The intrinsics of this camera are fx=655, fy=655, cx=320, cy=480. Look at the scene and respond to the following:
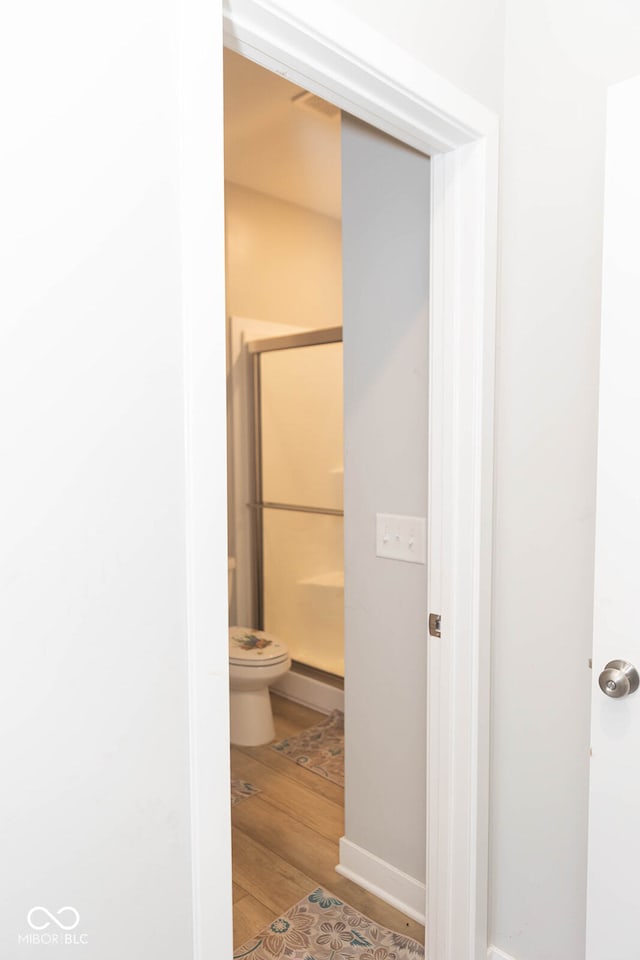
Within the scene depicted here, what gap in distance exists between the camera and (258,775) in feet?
8.52

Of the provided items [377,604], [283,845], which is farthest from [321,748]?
[377,604]

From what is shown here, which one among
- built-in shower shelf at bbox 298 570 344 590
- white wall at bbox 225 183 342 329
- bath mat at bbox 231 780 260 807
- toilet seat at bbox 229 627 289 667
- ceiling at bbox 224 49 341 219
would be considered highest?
ceiling at bbox 224 49 341 219

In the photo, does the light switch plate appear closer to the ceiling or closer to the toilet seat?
the toilet seat

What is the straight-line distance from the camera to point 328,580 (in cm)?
325

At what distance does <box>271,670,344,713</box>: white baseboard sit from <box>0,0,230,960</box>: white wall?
2321mm

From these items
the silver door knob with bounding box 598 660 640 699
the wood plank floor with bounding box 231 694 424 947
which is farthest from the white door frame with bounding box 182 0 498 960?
the wood plank floor with bounding box 231 694 424 947

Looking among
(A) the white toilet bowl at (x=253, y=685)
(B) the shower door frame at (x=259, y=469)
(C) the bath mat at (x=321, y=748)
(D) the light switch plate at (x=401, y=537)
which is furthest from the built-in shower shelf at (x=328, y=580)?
(D) the light switch plate at (x=401, y=537)

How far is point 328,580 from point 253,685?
0.67m

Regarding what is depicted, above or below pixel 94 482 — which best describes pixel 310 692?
below

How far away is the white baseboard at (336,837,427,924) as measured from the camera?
1.80m

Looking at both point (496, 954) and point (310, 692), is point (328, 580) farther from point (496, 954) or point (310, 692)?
point (496, 954)

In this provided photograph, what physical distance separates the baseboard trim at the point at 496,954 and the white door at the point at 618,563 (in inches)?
14.4

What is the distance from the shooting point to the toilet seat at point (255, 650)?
2.79 meters

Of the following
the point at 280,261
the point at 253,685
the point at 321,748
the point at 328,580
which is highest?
the point at 280,261
